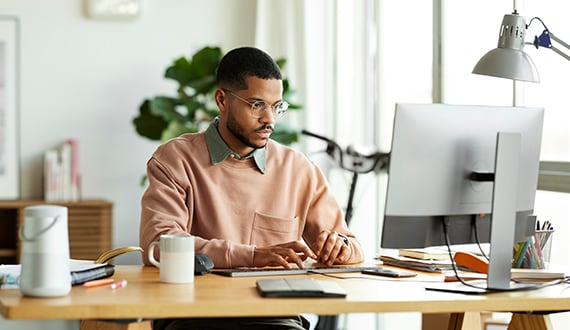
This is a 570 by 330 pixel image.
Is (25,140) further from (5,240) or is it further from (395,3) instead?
(395,3)

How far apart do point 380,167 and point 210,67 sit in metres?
1.55

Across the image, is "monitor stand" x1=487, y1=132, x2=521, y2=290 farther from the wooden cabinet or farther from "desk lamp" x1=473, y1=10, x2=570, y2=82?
the wooden cabinet

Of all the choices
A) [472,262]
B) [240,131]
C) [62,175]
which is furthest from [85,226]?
[472,262]

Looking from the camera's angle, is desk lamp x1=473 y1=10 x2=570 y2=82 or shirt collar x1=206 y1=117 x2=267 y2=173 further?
shirt collar x1=206 y1=117 x2=267 y2=173

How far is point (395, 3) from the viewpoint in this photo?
4.69 m

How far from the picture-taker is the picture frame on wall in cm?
601

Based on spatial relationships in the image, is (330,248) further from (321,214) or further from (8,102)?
(8,102)

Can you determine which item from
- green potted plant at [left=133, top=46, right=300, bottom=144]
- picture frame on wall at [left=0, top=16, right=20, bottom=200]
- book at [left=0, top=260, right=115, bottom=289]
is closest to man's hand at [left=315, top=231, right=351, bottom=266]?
book at [left=0, top=260, right=115, bottom=289]

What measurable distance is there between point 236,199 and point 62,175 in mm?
3313

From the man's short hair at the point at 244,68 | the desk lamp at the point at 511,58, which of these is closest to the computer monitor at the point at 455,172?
the desk lamp at the point at 511,58

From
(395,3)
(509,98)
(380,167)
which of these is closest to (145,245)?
(509,98)

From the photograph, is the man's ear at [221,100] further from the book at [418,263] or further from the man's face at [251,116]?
the book at [418,263]

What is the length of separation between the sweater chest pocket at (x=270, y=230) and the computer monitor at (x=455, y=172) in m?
0.65

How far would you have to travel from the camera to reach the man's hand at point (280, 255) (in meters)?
2.45
